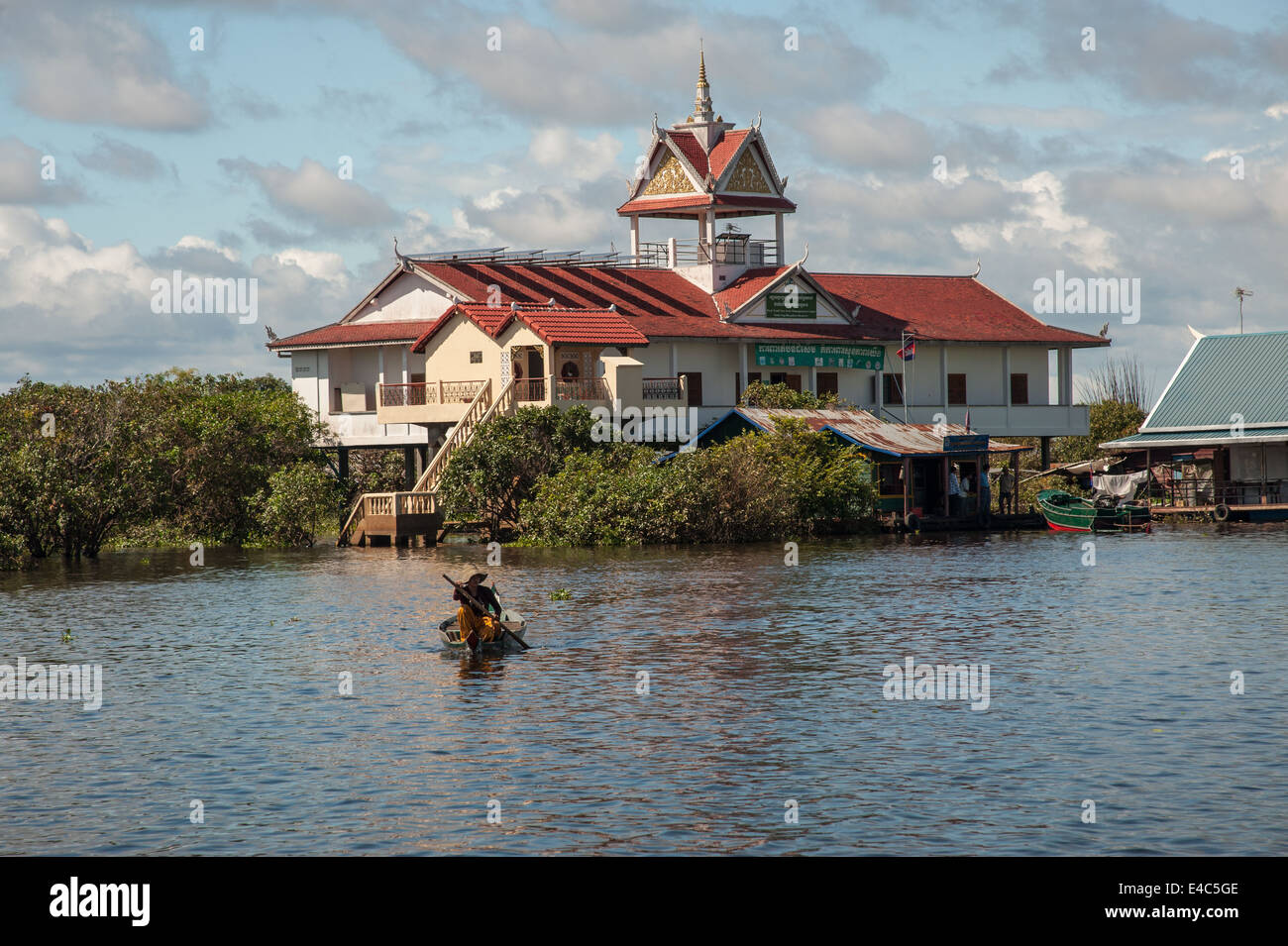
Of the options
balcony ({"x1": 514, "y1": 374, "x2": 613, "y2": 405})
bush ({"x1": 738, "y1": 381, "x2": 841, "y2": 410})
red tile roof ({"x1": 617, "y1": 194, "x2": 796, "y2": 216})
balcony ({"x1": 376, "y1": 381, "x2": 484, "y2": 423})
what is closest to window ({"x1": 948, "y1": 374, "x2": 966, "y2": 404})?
bush ({"x1": 738, "y1": 381, "x2": 841, "y2": 410})

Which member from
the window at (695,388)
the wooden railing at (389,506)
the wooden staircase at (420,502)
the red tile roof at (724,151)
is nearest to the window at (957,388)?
the window at (695,388)

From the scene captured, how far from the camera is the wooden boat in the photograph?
56000 millimetres

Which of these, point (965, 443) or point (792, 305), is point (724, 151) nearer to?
point (792, 305)

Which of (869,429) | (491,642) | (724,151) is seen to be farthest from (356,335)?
(491,642)

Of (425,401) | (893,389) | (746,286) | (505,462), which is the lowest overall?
(505,462)

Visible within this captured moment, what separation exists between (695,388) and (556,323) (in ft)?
28.1

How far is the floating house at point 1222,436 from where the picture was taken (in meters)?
60.6

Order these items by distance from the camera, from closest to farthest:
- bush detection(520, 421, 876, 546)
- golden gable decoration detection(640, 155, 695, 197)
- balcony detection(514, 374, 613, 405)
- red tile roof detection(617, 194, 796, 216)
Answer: bush detection(520, 421, 876, 546) < balcony detection(514, 374, 613, 405) < red tile roof detection(617, 194, 796, 216) < golden gable decoration detection(640, 155, 695, 197)

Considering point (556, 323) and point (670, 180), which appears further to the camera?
point (670, 180)

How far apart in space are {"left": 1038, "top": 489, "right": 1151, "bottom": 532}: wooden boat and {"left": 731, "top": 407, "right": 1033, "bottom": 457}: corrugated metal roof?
2.94m

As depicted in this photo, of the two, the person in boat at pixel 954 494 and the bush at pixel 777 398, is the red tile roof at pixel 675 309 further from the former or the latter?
the person in boat at pixel 954 494

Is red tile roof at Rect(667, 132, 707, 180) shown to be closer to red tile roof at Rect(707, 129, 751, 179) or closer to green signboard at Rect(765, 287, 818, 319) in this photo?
red tile roof at Rect(707, 129, 751, 179)

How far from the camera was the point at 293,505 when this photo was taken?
53562 mm
